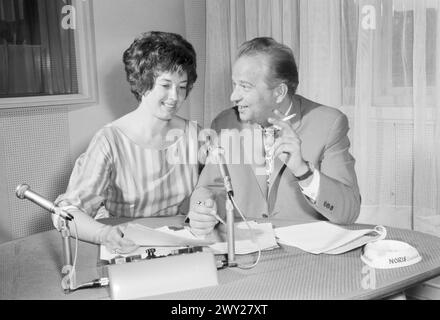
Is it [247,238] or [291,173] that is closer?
[247,238]

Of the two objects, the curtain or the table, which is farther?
the curtain

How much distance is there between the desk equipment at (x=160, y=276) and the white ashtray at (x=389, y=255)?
361 mm

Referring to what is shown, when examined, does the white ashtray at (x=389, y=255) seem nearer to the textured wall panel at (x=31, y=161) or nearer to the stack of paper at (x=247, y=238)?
the stack of paper at (x=247, y=238)

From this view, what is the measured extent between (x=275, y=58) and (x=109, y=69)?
740 mm

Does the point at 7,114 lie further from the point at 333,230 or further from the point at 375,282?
the point at 375,282

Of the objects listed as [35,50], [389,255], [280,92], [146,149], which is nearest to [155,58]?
→ [146,149]

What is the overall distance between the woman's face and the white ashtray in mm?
809

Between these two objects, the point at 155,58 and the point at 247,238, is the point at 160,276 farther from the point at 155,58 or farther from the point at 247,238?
the point at 155,58

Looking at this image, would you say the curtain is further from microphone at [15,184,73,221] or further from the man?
microphone at [15,184,73,221]

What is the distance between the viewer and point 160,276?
1072mm

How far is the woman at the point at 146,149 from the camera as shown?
1.66 m

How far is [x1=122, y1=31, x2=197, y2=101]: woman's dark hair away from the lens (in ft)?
5.53

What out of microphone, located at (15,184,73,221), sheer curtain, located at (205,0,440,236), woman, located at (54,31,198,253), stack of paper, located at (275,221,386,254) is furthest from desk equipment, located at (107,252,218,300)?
sheer curtain, located at (205,0,440,236)

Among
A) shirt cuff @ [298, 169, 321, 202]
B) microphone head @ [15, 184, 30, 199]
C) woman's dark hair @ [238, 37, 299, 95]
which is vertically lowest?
shirt cuff @ [298, 169, 321, 202]
